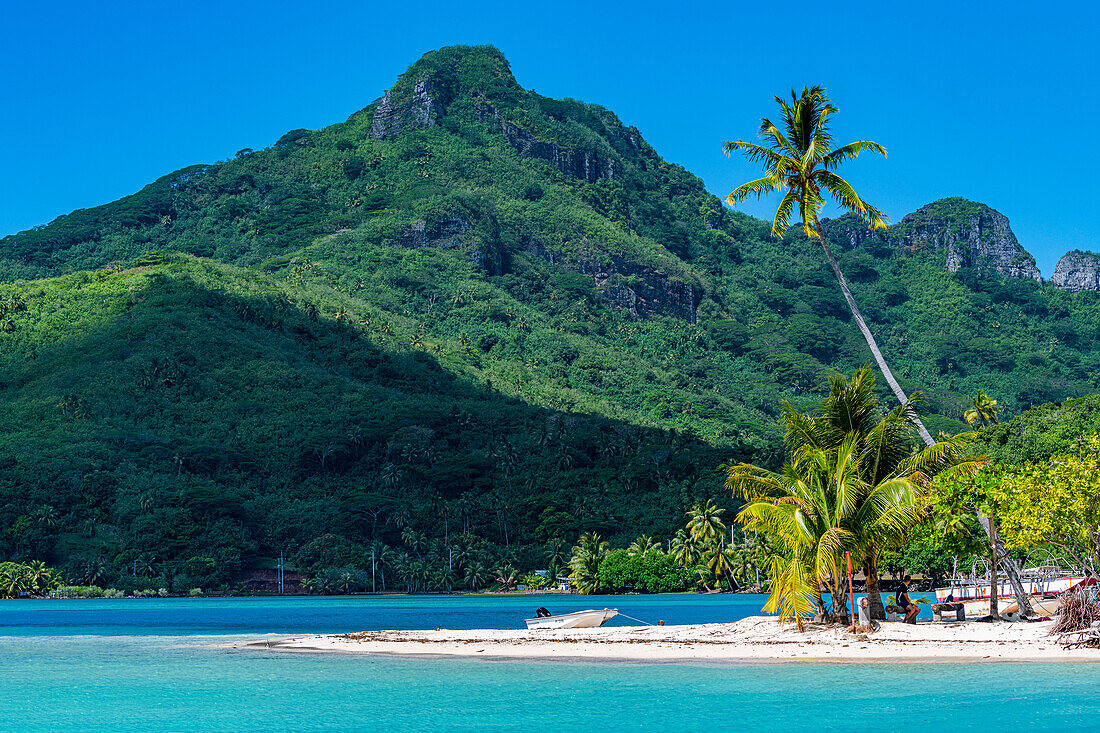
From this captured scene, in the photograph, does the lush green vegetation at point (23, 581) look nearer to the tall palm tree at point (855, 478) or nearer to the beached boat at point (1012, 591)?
the beached boat at point (1012, 591)

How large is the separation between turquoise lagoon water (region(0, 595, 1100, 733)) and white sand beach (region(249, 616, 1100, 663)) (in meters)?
1.84

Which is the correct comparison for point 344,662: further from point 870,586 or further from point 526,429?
point 526,429

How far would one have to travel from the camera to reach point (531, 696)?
25.1 meters

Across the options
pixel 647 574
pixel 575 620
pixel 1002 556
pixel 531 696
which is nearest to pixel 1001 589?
A: pixel 575 620

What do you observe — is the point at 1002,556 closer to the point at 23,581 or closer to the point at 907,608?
the point at 907,608

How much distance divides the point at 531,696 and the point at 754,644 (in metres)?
11.0

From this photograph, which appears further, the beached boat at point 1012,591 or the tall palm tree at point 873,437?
the beached boat at point 1012,591

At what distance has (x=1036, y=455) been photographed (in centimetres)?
8038

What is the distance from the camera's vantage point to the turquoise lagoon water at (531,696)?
68.5ft

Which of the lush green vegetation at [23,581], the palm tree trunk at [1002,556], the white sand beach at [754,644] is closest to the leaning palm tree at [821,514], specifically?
the white sand beach at [754,644]

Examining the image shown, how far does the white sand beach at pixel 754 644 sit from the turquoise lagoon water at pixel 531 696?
184 centimetres

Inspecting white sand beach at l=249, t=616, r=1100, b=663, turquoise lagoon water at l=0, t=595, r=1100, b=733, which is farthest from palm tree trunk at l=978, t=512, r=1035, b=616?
turquoise lagoon water at l=0, t=595, r=1100, b=733

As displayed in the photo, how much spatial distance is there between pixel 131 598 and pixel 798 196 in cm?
12384

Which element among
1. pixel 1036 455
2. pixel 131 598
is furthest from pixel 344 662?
pixel 131 598
